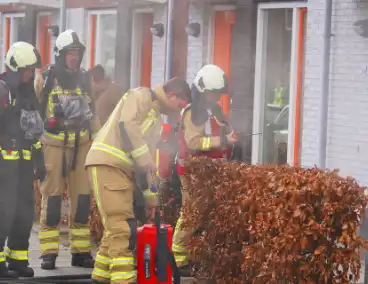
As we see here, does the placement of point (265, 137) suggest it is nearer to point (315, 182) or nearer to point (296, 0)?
point (296, 0)

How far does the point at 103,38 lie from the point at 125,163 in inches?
314

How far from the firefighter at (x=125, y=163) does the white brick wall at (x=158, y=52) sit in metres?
5.91

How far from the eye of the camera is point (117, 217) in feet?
27.1

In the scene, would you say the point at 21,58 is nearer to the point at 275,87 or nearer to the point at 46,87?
the point at 46,87

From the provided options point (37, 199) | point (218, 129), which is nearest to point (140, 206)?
point (218, 129)

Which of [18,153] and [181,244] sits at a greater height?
[18,153]

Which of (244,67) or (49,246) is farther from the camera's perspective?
(244,67)

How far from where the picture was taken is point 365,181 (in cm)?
1060

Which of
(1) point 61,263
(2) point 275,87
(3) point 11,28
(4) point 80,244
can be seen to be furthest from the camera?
(3) point 11,28

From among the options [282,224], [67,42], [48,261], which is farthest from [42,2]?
[282,224]

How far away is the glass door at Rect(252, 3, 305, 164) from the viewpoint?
12.0 meters

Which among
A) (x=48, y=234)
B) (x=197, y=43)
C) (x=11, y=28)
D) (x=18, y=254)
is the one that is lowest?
(x=18, y=254)

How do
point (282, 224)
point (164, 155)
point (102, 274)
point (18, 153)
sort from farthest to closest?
point (164, 155), point (18, 153), point (102, 274), point (282, 224)

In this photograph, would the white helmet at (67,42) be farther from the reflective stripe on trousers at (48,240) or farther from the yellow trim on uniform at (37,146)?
the reflective stripe on trousers at (48,240)
